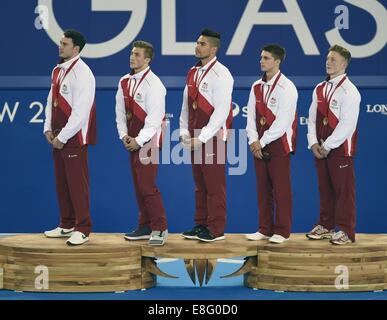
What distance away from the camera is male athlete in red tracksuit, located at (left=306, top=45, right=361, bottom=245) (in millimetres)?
7055

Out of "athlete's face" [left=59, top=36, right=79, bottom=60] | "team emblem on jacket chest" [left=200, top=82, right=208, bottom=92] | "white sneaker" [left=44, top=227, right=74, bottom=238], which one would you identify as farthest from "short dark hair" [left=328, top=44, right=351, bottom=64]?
"white sneaker" [left=44, top=227, right=74, bottom=238]

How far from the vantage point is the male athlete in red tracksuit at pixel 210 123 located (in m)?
7.04

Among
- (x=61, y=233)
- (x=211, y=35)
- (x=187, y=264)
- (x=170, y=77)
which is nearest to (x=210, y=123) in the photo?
(x=211, y=35)

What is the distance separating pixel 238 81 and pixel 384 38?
1622 millimetres

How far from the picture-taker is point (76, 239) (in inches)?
270

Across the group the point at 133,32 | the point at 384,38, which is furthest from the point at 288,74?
the point at 133,32

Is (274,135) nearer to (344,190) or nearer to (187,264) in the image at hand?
(344,190)

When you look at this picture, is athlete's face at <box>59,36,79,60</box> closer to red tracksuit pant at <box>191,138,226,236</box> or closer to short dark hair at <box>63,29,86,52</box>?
short dark hair at <box>63,29,86,52</box>

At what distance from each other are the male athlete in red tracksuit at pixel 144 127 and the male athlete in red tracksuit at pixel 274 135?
2.55 feet

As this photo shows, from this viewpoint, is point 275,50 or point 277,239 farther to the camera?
point 275,50

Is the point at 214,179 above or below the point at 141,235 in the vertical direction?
above

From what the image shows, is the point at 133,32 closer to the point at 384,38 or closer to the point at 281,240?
the point at 384,38

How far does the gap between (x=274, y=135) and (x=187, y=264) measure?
4.03 feet

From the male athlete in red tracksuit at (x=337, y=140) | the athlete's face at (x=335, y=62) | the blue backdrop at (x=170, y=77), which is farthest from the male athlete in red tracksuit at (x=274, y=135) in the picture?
the blue backdrop at (x=170, y=77)
